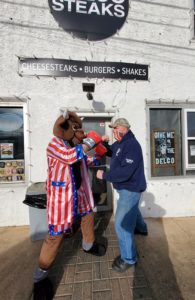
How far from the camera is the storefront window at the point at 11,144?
430 cm

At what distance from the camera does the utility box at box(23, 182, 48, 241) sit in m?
Answer: 3.37

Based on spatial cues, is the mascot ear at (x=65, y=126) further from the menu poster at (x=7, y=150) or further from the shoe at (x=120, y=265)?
the menu poster at (x=7, y=150)

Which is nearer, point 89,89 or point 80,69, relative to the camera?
point 89,89

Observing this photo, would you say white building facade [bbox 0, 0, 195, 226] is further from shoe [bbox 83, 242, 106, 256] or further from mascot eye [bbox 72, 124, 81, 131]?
mascot eye [bbox 72, 124, 81, 131]

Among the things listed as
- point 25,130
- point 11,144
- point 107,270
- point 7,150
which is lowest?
point 107,270

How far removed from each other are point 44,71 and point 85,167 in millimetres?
2388

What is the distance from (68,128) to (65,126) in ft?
0.13

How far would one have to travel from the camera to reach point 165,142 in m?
4.78

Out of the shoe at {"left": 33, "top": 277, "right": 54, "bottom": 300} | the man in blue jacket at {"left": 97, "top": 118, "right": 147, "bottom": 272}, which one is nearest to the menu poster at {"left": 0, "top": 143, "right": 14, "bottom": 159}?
the man in blue jacket at {"left": 97, "top": 118, "right": 147, "bottom": 272}

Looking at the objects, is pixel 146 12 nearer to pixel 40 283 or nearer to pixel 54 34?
pixel 54 34

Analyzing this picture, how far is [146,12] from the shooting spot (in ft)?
14.9

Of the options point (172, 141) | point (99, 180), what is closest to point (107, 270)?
point (99, 180)

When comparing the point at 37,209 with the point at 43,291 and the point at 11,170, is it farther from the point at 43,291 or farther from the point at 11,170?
the point at 43,291

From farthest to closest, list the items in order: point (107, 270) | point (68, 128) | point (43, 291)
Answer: point (107, 270) < point (68, 128) < point (43, 291)
